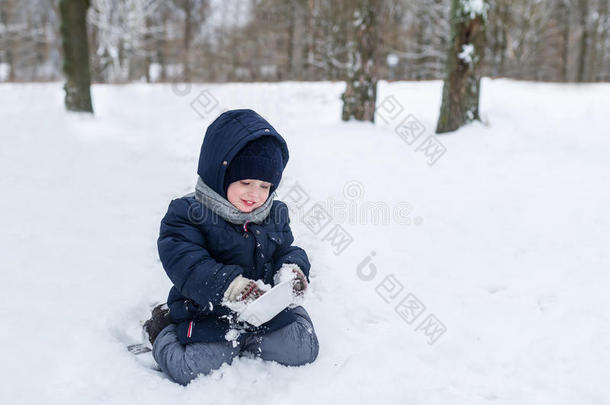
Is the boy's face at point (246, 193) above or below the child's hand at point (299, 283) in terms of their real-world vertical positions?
above

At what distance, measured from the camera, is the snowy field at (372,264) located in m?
2.21

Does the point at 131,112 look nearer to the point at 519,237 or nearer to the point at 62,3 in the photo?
the point at 62,3

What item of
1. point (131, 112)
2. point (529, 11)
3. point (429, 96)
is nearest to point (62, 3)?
point (131, 112)

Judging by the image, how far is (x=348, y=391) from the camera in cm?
219

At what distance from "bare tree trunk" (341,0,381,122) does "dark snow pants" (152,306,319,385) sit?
5.24 m

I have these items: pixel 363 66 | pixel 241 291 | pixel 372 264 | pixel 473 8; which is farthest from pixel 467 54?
pixel 241 291

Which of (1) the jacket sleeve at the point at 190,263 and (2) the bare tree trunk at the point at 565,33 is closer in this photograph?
(1) the jacket sleeve at the point at 190,263

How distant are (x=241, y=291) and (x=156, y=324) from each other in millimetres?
641

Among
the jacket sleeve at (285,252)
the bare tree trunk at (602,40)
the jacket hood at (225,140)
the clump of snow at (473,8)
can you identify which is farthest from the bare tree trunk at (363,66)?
the bare tree trunk at (602,40)

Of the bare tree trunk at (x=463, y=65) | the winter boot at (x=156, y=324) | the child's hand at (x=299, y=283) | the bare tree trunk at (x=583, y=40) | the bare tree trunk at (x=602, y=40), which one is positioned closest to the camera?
the child's hand at (x=299, y=283)

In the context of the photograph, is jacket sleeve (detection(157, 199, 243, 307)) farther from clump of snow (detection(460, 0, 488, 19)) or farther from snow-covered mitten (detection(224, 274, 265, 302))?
clump of snow (detection(460, 0, 488, 19))

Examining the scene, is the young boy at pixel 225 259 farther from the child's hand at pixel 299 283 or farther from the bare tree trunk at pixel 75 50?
the bare tree trunk at pixel 75 50

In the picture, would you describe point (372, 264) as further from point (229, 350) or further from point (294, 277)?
point (229, 350)

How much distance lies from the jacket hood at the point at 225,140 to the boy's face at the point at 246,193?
52 millimetres
